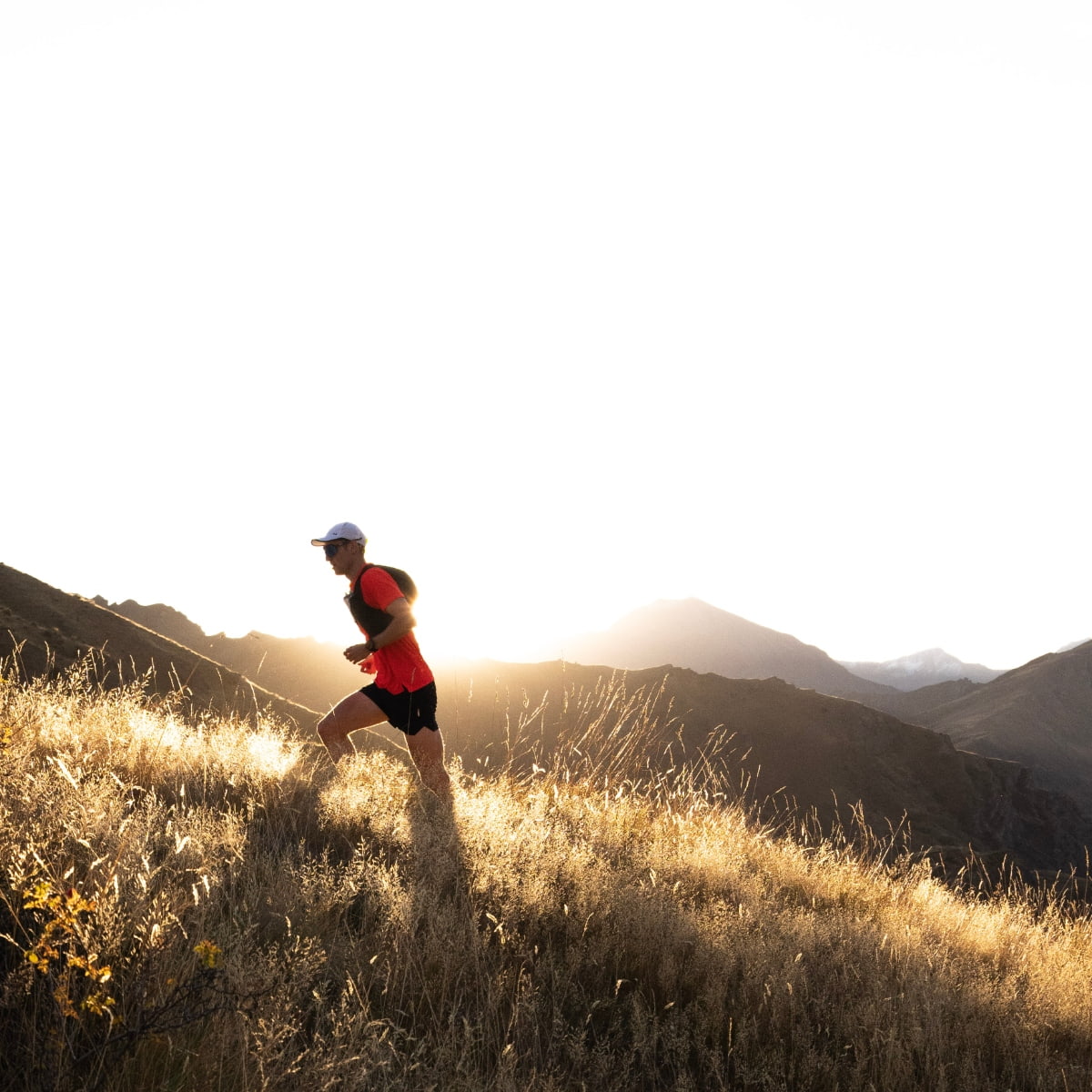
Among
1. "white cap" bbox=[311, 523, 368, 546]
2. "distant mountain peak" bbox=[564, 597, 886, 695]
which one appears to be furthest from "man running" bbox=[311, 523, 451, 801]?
"distant mountain peak" bbox=[564, 597, 886, 695]

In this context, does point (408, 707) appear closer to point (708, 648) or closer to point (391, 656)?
point (391, 656)

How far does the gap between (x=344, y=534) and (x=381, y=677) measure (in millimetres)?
949

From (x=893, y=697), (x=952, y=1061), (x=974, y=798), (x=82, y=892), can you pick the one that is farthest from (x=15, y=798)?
(x=893, y=697)

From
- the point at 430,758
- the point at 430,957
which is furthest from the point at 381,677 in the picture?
the point at 430,957

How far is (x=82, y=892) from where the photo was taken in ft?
8.03

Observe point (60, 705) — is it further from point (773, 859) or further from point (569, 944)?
point (773, 859)

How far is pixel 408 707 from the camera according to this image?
5395 mm

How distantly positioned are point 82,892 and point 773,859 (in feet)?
14.2

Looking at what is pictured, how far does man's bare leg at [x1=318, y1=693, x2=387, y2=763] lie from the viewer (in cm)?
542

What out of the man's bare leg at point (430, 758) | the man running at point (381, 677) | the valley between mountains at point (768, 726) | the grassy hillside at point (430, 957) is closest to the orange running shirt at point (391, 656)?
the man running at point (381, 677)

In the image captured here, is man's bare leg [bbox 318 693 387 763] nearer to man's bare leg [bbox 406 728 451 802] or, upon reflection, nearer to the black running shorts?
the black running shorts

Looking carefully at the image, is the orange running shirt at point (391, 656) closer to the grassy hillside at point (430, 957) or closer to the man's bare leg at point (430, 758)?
the man's bare leg at point (430, 758)

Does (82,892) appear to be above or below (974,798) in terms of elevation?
above

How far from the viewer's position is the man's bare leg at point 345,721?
542cm
